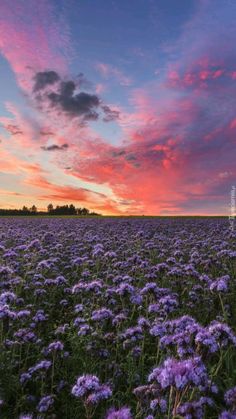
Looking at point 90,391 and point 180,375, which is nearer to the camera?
point 180,375

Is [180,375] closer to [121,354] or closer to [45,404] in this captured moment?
[45,404]

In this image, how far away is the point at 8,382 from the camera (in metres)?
4.64

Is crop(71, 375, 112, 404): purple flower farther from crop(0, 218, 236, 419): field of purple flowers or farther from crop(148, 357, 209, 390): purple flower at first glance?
crop(148, 357, 209, 390): purple flower

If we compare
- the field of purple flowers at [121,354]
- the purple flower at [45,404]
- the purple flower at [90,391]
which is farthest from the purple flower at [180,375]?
the purple flower at [45,404]

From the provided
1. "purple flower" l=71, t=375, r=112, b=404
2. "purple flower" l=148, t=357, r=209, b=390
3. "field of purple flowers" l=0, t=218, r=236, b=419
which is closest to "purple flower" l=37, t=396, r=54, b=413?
"field of purple flowers" l=0, t=218, r=236, b=419

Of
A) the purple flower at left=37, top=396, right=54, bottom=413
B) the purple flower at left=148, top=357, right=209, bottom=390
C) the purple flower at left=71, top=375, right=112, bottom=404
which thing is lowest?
the purple flower at left=37, top=396, right=54, bottom=413

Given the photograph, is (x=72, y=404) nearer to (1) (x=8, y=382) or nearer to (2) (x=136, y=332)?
(1) (x=8, y=382)

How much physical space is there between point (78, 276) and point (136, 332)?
15.8ft

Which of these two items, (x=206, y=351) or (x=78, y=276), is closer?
(x=206, y=351)

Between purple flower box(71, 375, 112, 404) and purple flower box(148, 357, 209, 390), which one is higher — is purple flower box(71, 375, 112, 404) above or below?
below

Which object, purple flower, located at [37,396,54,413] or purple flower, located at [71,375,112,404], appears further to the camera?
purple flower, located at [37,396,54,413]

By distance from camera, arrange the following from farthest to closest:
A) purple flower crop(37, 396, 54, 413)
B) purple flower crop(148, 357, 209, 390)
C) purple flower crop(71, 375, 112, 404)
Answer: purple flower crop(37, 396, 54, 413) < purple flower crop(71, 375, 112, 404) < purple flower crop(148, 357, 209, 390)

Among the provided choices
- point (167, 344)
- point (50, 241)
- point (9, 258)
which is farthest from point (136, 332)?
point (50, 241)

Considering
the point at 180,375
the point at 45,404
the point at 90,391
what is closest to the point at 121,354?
the point at 45,404
